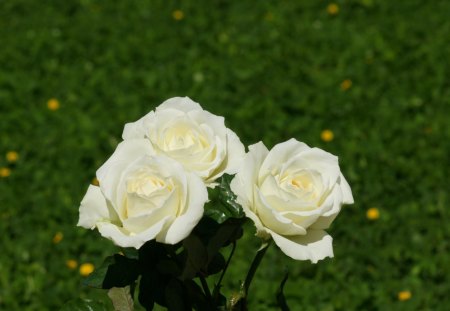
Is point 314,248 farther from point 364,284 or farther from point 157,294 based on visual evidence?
point 364,284

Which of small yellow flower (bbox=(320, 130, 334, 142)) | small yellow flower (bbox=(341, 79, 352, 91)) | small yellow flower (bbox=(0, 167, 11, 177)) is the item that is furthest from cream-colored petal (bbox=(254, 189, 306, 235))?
small yellow flower (bbox=(341, 79, 352, 91))

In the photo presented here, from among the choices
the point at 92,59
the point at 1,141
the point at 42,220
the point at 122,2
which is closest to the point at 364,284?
the point at 42,220

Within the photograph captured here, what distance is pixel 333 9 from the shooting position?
4.85 meters

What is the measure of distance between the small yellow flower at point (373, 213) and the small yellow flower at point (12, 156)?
1.82 metres

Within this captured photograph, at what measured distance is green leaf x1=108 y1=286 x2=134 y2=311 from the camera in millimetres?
1418

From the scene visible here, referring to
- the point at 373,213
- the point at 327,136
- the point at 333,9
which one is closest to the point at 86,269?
the point at 373,213

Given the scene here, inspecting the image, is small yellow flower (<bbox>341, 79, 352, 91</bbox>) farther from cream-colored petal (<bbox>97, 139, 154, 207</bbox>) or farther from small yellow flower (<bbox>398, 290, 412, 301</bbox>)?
cream-colored petal (<bbox>97, 139, 154, 207</bbox>)

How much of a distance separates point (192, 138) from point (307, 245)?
0.27 metres

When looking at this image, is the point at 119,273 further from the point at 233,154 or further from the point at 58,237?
the point at 58,237

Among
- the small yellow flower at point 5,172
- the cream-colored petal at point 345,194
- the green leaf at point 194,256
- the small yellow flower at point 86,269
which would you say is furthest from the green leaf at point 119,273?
the small yellow flower at point 5,172

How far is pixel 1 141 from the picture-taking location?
391 centimetres

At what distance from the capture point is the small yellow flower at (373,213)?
3330 mm

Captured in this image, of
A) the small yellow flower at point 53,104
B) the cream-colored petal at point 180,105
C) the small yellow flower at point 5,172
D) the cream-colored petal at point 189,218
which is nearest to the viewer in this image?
the cream-colored petal at point 189,218

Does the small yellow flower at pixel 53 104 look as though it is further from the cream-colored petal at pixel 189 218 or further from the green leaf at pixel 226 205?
the cream-colored petal at pixel 189 218
